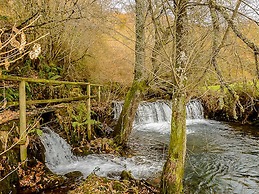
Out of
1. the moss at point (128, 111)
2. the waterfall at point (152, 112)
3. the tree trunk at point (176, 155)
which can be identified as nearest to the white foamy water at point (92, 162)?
the moss at point (128, 111)

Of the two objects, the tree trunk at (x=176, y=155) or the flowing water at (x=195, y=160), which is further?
the flowing water at (x=195, y=160)

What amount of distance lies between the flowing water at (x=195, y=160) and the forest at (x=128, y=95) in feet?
0.10

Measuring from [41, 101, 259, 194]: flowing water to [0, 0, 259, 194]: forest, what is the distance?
30mm

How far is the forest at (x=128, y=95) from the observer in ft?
11.9

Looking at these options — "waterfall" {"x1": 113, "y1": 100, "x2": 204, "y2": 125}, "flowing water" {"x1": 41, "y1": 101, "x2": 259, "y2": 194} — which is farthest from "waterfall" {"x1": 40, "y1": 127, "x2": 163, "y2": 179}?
→ "waterfall" {"x1": 113, "y1": 100, "x2": 204, "y2": 125}

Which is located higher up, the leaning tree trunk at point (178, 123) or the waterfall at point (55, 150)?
the leaning tree trunk at point (178, 123)

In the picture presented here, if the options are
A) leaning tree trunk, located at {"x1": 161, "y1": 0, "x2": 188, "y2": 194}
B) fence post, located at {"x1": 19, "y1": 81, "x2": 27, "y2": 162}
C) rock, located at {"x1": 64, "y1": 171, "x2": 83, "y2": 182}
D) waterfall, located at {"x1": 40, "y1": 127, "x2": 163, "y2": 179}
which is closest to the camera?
leaning tree trunk, located at {"x1": 161, "y1": 0, "x2": 188, "y2": 194}

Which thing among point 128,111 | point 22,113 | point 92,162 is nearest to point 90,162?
point 92,162

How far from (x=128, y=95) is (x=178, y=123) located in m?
3.06

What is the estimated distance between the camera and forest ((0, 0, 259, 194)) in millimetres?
3625

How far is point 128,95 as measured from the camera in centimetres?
680

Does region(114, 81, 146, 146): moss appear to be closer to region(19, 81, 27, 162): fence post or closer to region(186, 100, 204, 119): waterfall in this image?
region(19, 81, 27, 162): fence post

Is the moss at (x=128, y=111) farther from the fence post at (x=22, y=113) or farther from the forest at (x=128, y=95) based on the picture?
the fence post at (x=22, y=113)

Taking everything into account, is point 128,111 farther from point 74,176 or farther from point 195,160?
point 74,176
